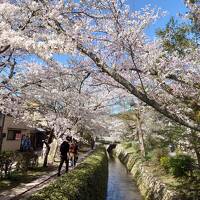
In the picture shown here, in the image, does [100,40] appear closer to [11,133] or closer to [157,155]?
[157,155]

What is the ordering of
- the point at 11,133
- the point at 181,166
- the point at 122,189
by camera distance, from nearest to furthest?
the point at 181,166, the point at 122,189, the point at 11,133

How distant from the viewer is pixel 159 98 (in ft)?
43.1

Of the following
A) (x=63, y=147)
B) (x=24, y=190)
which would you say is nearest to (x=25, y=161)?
(x=63, y=147)

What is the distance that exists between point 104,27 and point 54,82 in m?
5.59

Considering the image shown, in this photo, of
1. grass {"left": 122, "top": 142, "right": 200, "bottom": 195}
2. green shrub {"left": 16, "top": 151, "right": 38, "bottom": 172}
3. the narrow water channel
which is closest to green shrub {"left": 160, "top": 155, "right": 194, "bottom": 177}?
grass {"left": 122, "top": 142, "right": 200, "bottom": 195}

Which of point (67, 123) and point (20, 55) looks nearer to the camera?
point (20, 55)

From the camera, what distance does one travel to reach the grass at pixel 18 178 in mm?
13279

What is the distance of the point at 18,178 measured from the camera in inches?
597

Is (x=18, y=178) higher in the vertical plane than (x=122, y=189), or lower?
higher

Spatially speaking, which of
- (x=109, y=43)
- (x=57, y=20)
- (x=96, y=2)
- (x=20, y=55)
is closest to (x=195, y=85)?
(x=109, y=43)

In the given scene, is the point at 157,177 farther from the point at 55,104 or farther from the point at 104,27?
the point at 104,27

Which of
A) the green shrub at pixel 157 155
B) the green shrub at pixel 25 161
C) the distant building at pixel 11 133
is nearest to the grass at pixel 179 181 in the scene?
the green shrub at pixel 157 155

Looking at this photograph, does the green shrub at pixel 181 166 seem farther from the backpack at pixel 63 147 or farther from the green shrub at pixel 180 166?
the backpack at pixel 63 147

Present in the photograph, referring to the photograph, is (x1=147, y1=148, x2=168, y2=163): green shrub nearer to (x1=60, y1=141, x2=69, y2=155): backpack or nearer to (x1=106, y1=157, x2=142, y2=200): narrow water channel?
(x1=106, y1=157, x2=142, y2=200): narrow water channel
